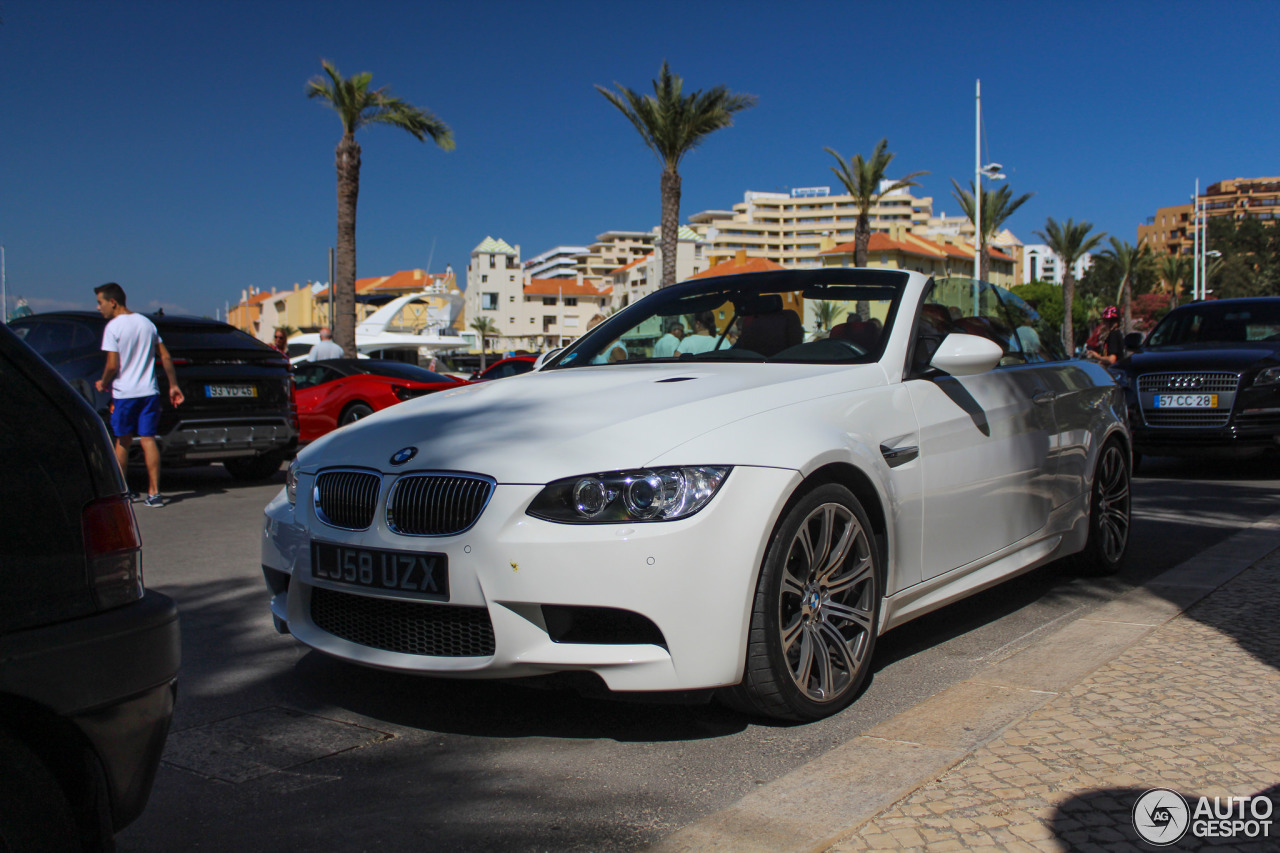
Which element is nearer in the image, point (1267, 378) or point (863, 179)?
point (1267, 378)

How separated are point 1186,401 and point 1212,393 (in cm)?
22

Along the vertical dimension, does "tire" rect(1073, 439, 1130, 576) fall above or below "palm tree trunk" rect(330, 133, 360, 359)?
below

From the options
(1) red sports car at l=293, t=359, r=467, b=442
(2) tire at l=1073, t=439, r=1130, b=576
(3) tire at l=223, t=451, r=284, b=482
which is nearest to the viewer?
(2) tire at l=1073, t=439, r=1130, b=576

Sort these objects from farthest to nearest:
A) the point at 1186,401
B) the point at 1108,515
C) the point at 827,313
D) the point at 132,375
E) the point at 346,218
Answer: the point at 346,218 < the point at 1186,401 < the point at 132,375 < the point at 1108,515 < the point at 827,313

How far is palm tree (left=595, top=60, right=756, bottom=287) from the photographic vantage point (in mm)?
29969

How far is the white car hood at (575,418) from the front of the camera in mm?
2980

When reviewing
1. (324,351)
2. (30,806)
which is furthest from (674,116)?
(30,806)

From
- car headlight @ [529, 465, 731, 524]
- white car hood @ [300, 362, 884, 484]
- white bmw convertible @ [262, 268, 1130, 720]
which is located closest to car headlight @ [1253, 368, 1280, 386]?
white bmw convertible @ [262, 268, 1130, 720]

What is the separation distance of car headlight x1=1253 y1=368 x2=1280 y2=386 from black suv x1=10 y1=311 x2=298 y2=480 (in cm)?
889

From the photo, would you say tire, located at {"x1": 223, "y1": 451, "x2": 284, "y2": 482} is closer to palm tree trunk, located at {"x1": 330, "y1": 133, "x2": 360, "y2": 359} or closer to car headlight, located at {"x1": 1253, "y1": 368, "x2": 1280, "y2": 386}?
car headlight, located at {"x1": 1253, "y1": 368, "x2": 1280, "y2": 386}

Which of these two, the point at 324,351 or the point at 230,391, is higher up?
the point at 324,351

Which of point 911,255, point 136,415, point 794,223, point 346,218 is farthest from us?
point 794,223

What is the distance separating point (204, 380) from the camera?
9.58 meters

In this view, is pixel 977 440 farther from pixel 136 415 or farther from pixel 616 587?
pixel 136 415
